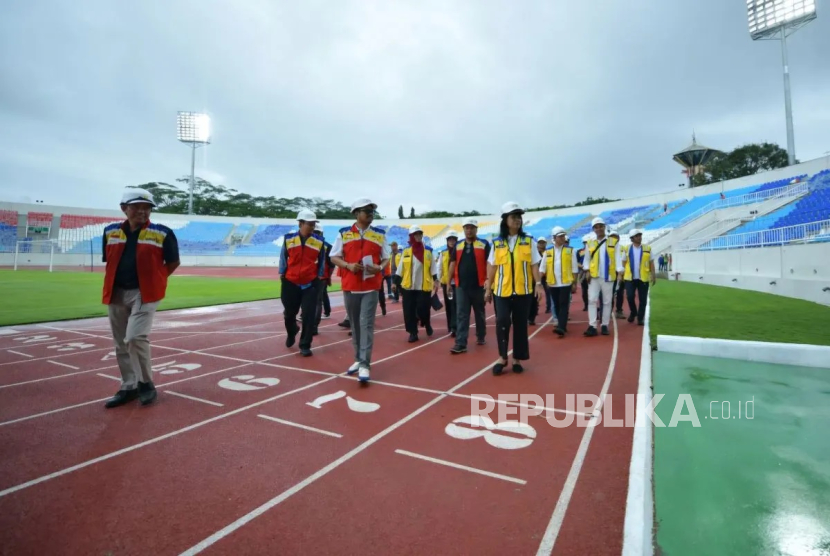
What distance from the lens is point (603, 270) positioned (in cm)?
735

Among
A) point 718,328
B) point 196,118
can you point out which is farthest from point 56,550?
point 196,118

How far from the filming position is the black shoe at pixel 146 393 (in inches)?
162

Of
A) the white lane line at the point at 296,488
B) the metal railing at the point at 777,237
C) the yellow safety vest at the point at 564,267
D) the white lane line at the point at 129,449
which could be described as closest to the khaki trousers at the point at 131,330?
the white lane line at the point at 129,449

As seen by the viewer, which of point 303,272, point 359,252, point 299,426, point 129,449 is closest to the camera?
point 129,449

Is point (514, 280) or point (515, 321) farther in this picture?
point (515, 321)

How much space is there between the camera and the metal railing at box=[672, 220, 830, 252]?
12.2 meters

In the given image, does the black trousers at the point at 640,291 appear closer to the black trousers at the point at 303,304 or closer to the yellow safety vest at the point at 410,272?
the yellow safety vest at the point at 410,272

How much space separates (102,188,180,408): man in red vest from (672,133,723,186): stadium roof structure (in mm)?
55854

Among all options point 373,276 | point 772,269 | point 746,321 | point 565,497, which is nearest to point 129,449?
point 373,276

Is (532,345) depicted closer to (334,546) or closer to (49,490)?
(334,546)

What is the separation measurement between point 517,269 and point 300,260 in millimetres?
3109

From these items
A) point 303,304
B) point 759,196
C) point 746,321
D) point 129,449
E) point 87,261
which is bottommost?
point 129,449

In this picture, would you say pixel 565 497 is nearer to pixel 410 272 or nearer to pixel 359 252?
pixel 359 252

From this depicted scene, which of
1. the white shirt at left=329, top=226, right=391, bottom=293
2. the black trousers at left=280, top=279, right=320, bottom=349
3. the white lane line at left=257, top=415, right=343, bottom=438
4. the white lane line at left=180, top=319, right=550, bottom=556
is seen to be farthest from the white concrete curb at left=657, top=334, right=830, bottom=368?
the black trousers at left=280, top=279, right=320, bottom=349
